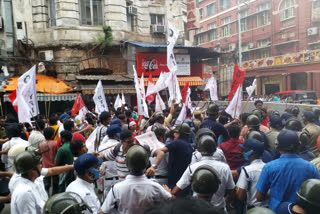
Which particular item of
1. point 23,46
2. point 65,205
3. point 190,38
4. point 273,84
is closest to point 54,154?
point 65,205

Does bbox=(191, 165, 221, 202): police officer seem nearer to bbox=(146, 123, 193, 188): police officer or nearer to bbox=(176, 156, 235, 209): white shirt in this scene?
bbox=(176, 156, 235, 209): white shirt

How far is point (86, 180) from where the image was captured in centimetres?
269

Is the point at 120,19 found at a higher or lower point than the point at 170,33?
higher

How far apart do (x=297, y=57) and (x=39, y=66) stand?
75.2 ft

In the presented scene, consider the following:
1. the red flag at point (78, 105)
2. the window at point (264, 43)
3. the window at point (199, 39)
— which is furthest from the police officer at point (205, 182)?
the window at point (199, 39)

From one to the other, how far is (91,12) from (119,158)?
13.7 m

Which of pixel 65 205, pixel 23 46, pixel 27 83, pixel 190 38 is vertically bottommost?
pixel 65 205

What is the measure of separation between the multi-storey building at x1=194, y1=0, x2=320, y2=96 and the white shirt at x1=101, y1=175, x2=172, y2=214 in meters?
21.0

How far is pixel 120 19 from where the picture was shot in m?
15.6

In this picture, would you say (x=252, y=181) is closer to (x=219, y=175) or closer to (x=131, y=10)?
(x=219, y=175)

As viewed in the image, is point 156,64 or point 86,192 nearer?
point 86,192

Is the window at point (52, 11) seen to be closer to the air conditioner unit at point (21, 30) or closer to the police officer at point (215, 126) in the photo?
the air conditioner unit at point (21, 30)

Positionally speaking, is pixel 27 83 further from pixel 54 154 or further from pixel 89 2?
pixel 89 2

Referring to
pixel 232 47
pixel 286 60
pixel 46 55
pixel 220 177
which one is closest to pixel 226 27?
pixel 232 47
